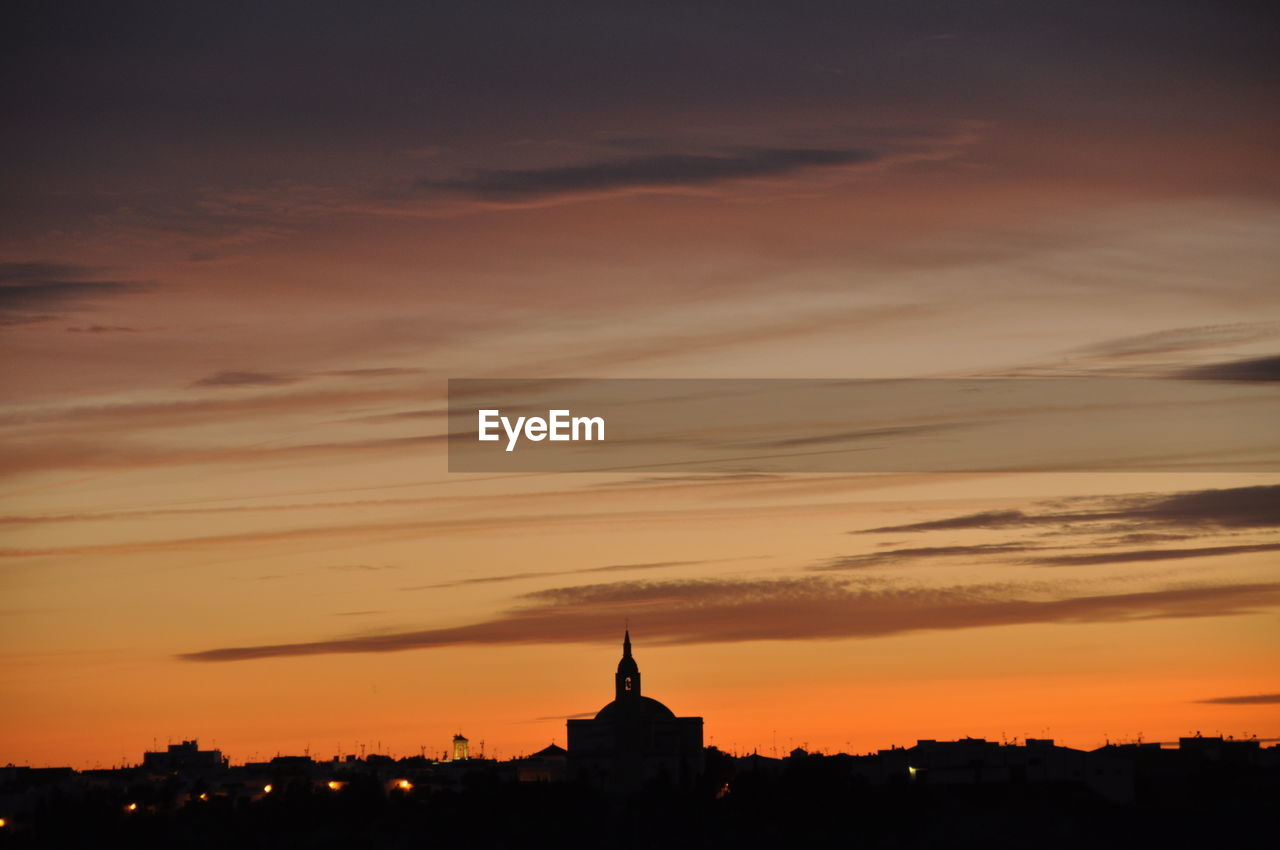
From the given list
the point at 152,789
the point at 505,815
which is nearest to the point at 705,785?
the point at 505,815

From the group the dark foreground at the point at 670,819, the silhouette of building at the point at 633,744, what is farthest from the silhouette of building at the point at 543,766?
the dark foreground at the point at 670,819

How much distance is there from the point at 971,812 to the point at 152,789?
56548 mm

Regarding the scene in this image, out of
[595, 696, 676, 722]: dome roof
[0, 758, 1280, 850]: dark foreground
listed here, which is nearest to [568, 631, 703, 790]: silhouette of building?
[595, 696, 676, 722]: dome roof

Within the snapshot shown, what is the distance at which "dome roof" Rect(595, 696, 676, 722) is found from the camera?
17212cm

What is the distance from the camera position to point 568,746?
173750 mm

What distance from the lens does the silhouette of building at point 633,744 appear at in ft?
538

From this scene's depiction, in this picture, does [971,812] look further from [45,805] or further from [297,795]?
[45,805]

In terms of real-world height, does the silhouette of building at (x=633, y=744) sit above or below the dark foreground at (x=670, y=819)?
above

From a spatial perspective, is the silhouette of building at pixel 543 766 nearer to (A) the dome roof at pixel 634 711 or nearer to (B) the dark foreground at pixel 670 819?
(A) the dome roof at pixel 634 711

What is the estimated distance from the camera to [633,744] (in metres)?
170

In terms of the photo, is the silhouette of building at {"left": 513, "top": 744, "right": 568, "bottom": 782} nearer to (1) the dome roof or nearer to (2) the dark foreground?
(1) the dome roof

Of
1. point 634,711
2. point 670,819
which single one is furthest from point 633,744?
point 670,819

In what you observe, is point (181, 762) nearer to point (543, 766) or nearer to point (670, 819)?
point (543, 766)

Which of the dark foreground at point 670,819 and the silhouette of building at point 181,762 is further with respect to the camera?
the silhouette of building at point 181,762
